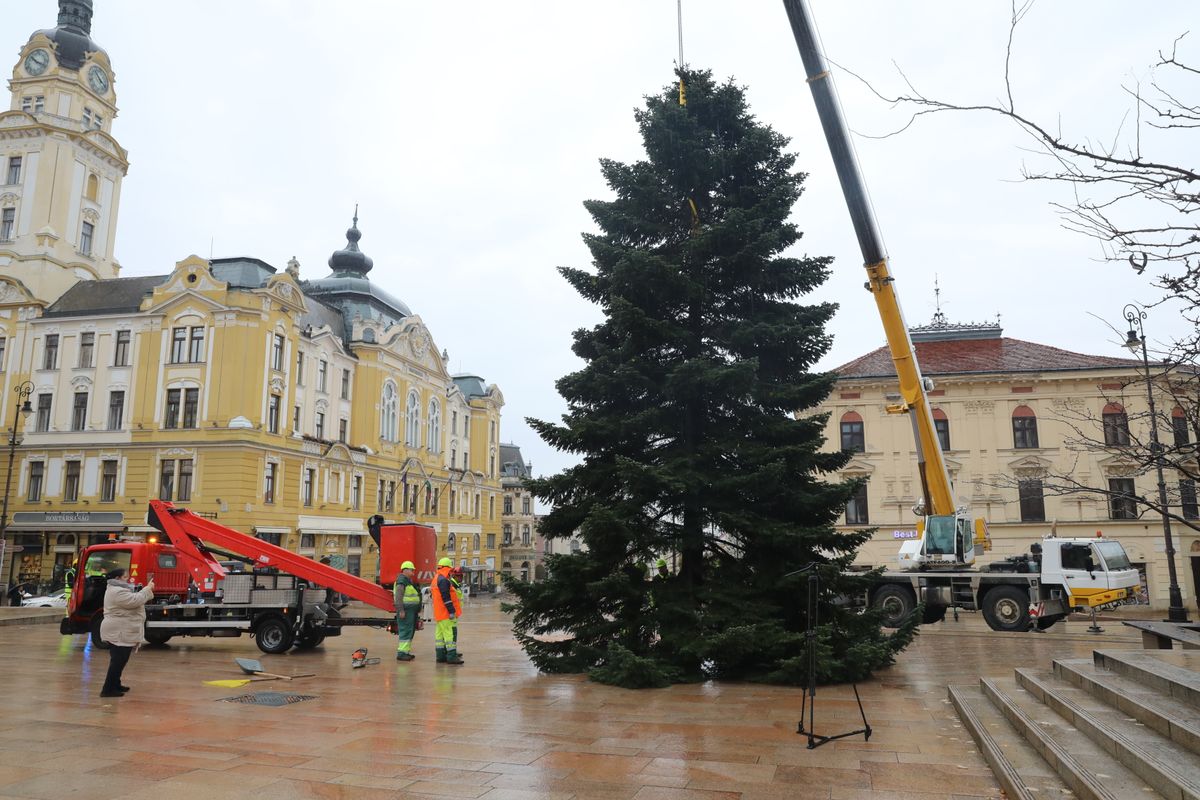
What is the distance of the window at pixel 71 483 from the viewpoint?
41000 mm

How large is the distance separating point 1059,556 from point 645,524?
14009 millimetres

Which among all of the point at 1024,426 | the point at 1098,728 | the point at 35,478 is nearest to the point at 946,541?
the point at 1098,728

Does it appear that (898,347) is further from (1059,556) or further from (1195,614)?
(1195,614)

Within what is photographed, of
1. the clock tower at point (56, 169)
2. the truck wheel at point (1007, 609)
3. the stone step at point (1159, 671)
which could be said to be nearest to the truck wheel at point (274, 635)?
the stone step at point (1159, 671)

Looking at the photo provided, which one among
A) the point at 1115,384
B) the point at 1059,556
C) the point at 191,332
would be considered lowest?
the point at 1059,556

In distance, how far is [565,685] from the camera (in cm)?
1172

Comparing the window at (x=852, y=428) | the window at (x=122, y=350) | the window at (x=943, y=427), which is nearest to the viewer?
the window at (x=943, y=427)

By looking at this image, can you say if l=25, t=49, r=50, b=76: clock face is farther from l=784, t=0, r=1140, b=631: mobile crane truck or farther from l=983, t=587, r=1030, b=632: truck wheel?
l=983, t=587, r=1030, b=632: truck wheel

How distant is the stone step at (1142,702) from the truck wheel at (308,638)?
13006 millimetres

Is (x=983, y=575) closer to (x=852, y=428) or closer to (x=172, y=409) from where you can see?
(x=852, y=428)

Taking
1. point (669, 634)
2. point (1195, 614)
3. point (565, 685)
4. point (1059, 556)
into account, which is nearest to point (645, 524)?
point (669, 634)

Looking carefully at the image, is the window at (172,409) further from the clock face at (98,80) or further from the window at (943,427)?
the window at (943,427)

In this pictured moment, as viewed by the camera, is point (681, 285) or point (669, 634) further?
point (681, 285)

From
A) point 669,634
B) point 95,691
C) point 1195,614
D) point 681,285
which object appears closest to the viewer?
point 95,691
